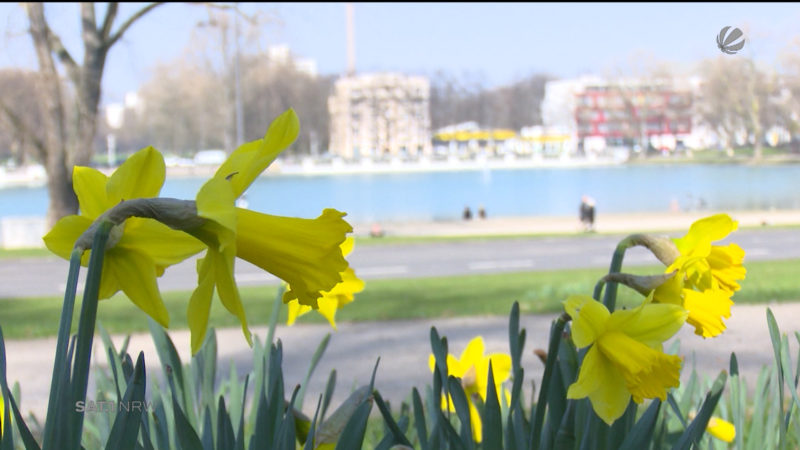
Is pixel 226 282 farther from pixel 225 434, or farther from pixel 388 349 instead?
pixel 388 349

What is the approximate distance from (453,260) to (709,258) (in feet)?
39.2

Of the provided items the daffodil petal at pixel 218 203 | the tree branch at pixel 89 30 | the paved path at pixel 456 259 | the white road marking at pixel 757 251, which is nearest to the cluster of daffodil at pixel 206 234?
the daffodil petal at pixel 218 203

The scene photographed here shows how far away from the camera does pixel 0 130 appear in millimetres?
15719

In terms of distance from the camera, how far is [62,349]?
640mm

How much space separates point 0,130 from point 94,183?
55.6ft

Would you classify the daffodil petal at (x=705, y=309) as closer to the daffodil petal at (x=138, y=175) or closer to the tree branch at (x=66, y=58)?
the daffodil petal at (x=138, y=175)

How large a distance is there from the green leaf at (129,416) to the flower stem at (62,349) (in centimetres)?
7

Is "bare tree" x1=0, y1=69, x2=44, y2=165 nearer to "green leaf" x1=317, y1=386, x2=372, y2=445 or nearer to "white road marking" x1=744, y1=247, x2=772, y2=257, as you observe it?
"white road marking" x1=744, y1=247, x2=772, y2=257

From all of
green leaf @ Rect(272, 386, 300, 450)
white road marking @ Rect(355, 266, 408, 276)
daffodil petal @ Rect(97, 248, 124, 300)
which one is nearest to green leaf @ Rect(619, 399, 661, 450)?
green leaf @ Rect(272, 386, 300, 450)

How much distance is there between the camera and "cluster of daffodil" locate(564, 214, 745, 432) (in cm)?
83

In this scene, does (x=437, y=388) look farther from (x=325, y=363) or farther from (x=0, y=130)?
(x=0, y=130)

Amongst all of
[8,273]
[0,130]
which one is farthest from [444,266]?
[0,130]

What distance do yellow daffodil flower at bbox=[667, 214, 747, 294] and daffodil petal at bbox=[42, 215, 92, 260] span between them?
A: 2.16 ft

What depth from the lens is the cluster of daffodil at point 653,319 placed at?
32.6 inches
